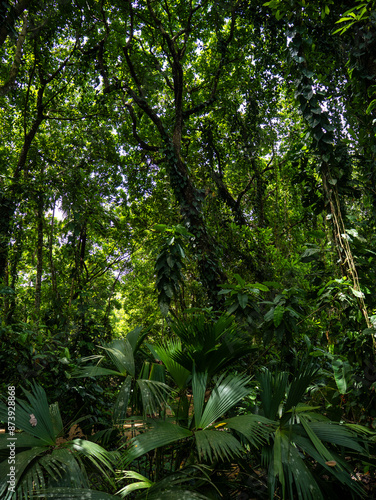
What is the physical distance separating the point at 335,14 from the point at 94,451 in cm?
539

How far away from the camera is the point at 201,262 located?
5316mm

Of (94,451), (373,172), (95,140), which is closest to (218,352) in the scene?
(94,451)

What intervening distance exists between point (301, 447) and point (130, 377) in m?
1.22

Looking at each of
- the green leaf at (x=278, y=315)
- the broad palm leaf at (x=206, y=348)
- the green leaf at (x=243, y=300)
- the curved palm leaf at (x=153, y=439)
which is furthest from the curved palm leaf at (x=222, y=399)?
the green leaf at (x=243, y=300)

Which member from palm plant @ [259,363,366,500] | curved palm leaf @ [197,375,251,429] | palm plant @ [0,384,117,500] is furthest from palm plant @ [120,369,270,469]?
palm plant @ [0,384,117,500]

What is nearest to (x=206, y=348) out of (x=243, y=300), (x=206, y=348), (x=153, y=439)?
(x=206, y=348)

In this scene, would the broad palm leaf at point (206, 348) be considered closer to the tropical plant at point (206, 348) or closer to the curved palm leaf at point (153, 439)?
the tropical plant at point (206, 348)

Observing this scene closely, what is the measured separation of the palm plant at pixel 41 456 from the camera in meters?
1.43

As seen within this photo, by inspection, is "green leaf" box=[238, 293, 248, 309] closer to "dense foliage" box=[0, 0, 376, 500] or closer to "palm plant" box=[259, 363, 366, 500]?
"dense foliage" box=[0, 0, 376, 500]

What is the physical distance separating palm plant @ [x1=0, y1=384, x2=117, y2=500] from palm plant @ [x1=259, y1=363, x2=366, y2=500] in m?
0.89

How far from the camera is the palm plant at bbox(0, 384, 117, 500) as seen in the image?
56.1 inches

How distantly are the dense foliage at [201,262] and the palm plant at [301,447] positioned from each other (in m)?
0.01

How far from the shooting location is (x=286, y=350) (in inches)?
121

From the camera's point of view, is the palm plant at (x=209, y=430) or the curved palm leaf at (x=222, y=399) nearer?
Answer: the palm plant at (x=209, y=430)
